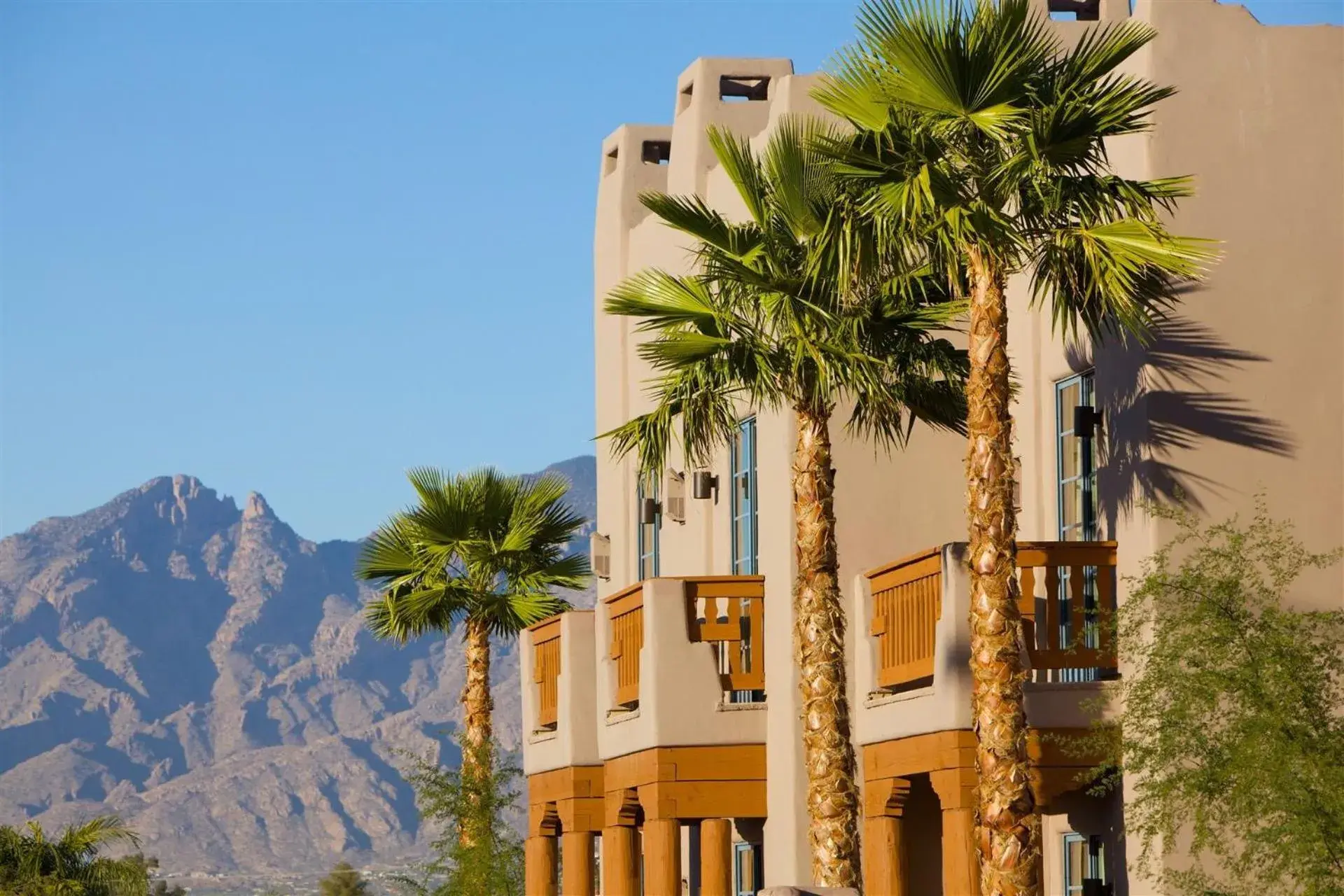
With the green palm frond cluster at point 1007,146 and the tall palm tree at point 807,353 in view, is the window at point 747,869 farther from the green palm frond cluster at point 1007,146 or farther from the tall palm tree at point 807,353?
the green palm frond cluster at point 1007,146

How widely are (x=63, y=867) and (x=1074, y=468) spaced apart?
2100 centimetres

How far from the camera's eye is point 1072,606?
55.4 feet

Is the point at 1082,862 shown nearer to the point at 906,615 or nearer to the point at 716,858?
the point at 906,615

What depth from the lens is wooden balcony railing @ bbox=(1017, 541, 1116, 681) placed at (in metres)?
16.4

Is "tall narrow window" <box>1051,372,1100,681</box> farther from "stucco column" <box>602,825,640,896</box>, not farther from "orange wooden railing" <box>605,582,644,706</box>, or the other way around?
"stucco column" <box>602,825,640,896</box>

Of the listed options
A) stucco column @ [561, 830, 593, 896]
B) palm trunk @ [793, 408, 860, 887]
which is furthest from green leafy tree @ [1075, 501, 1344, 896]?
stucco column @ [561, 830, 593, 896]

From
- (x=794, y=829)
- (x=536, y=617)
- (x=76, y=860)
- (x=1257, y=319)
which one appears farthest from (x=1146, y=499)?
(x=76, y=860)

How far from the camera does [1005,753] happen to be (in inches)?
583

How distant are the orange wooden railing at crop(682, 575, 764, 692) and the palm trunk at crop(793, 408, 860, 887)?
10.3ft

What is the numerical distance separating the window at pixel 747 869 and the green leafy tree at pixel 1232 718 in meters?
9.04

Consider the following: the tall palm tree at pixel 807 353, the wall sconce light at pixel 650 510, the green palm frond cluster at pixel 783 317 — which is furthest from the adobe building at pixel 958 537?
the green palm frond cluster at pixel 783 317

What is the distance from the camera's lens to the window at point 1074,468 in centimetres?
1884

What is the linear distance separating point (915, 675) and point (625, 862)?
719 cm

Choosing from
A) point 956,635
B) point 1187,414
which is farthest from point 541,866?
point 1187,414
